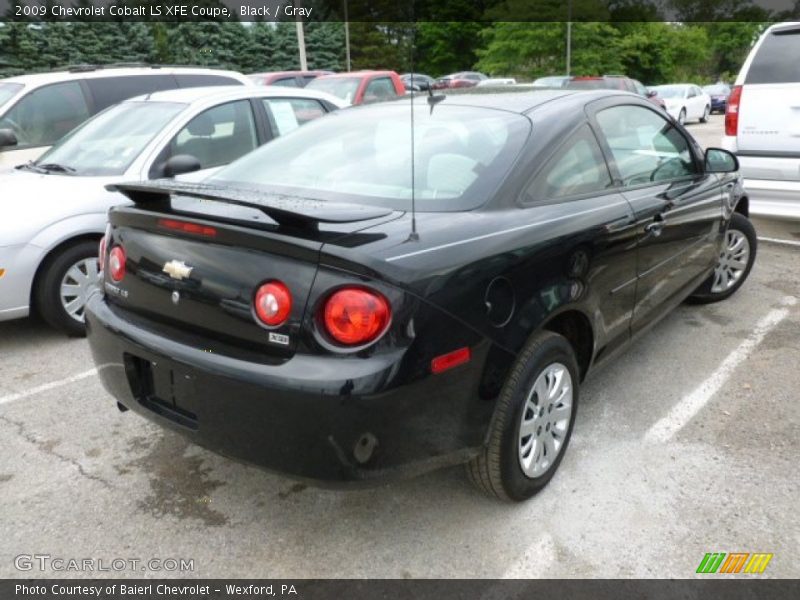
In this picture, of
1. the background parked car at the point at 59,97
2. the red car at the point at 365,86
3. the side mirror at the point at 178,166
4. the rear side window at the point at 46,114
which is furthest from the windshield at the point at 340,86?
the side mirror at the point at 178,166

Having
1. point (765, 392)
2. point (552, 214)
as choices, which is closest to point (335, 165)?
point (552, 214)

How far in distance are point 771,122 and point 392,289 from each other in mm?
5401

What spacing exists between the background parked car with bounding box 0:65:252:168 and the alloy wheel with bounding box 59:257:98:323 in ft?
7.73

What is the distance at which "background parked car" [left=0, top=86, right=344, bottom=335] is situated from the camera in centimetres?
423

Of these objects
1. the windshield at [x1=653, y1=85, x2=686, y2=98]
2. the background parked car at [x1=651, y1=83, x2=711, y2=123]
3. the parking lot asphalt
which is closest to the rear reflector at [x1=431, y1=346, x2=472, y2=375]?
the parking lot asphalt

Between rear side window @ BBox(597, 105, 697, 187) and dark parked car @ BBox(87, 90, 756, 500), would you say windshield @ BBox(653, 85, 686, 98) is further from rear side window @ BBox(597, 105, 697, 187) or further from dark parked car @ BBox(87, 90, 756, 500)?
dark parked car @ BBox(87, 90, 756, 500)

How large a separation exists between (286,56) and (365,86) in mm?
22176

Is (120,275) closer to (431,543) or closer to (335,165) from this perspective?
(335,165)

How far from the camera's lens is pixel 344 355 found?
2047 mm

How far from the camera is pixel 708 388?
3.69 meters

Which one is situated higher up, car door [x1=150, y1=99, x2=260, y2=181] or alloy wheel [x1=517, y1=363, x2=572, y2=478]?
car door [x1=150, y1=99, x2=260, y2=181]

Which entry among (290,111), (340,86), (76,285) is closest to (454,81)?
(340,86)

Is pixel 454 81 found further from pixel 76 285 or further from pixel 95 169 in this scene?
pixel 76 285

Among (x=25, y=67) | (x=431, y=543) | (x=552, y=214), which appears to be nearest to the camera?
(x=431, y=543)
